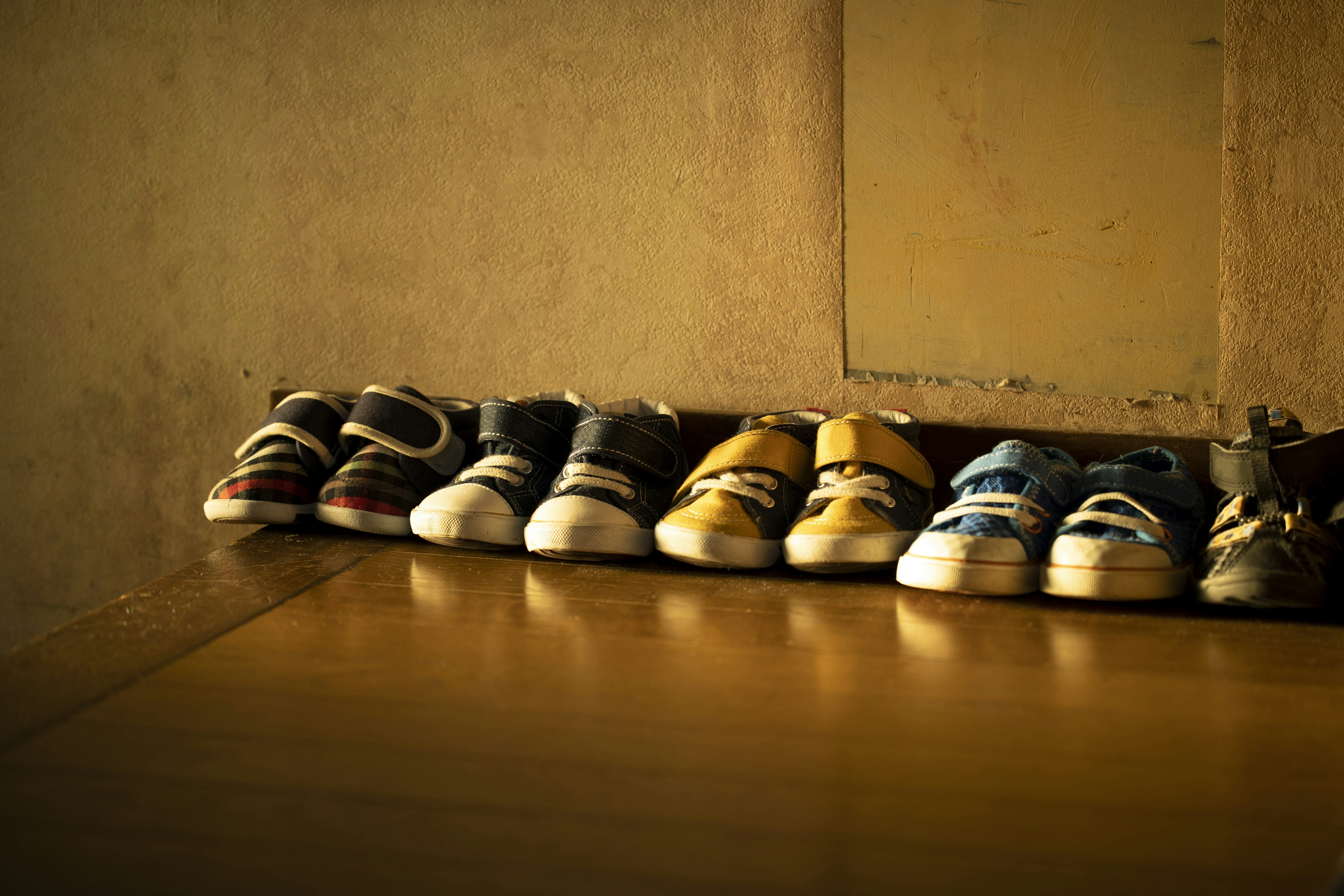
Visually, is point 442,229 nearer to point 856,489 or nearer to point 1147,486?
point 856,489

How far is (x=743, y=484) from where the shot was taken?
147cm

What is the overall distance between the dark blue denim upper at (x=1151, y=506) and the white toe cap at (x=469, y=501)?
32.3 inches

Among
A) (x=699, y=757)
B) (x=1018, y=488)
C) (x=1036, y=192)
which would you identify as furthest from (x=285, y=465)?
(x=1036, y=192)

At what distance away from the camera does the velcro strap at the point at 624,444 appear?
4.93ft

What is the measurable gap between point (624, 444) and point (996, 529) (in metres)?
0.57

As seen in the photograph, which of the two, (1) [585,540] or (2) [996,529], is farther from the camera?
(1) [585,540]

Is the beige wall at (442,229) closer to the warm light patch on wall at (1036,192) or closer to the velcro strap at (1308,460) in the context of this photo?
the warm light patch on wall at (1036,192)

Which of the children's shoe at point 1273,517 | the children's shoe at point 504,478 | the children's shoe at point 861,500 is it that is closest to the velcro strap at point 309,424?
the children's shoe at point 504,478

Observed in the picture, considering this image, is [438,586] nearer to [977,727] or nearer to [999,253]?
[977,727]

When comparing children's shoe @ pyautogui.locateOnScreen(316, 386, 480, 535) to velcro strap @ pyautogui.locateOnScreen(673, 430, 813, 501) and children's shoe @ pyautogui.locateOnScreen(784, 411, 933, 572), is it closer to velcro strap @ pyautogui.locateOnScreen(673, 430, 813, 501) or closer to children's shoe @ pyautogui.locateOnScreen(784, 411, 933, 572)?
velcro strap @ pyautogui.locateOnScreen(673, 430, 813, 501)

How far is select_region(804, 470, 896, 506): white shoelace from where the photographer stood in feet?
4.66

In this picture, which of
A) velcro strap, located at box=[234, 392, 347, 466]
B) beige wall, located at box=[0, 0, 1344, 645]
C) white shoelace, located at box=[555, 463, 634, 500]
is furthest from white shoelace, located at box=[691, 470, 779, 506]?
velcro strap, located at box=[234, 392, 347, 466]

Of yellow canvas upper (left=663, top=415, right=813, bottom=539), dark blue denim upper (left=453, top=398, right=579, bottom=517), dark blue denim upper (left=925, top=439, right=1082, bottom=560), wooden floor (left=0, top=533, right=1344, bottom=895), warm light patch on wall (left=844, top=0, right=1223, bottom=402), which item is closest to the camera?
wooden floor (left=0, top=533, right=1344, bottom=895)

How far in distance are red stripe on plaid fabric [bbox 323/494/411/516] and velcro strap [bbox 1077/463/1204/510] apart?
1.06 m
